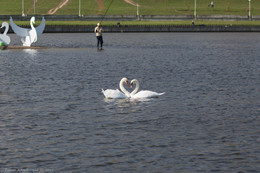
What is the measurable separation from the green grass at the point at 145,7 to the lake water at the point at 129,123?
113109mm

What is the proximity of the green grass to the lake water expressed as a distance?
113 meters

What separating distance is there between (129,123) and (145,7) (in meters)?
141

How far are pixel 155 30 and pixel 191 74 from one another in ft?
254

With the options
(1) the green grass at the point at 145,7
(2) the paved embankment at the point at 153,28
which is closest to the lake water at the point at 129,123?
(2) the paved embankment at the point at 153,28

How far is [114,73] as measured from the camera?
38812 millimetres

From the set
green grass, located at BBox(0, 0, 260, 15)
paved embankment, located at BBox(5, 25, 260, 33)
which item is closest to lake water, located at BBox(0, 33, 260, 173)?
paved embankment, located at BBox(5, 25, 260, 33)

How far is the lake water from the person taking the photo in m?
16.3

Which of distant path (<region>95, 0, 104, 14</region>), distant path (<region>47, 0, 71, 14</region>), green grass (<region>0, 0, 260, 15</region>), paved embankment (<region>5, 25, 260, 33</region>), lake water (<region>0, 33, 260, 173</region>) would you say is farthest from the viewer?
distant path (<region>95, 0, 104, 14</region>)

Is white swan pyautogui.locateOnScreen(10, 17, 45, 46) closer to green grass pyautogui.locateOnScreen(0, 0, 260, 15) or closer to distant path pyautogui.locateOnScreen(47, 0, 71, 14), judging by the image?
green grass pyautogui.locateOnScreen(0, 0, 260, 15)

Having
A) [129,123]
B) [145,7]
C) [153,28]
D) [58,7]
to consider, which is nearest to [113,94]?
[129,123]

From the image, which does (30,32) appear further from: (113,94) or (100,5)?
(100,5)

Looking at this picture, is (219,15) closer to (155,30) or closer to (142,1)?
(155,30)

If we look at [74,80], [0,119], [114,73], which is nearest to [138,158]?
[0,119]

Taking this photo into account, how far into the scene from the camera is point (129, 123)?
840 inches
